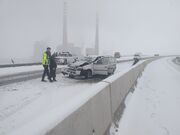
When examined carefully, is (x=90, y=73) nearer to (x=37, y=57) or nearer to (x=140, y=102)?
(x=140, y=102)

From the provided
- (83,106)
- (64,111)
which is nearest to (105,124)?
(83,106)

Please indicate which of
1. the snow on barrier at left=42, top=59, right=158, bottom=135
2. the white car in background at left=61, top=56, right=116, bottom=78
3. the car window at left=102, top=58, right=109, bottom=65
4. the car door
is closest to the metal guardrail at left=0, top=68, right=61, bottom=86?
the white car in background at left=61, top=56, right=116, bottom=78

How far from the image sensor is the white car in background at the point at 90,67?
15547 millimetres

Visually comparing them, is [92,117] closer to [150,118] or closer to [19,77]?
[150,118]

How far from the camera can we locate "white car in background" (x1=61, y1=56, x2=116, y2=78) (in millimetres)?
15547

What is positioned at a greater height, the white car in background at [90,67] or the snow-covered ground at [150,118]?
the white car in background at [90,67]

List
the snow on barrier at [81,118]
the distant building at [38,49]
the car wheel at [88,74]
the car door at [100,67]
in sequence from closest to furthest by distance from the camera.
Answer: the snow on barrier at [81,118] → the car wheel at [88,74] → the car door at [100,67] → the distant building at [38,49]

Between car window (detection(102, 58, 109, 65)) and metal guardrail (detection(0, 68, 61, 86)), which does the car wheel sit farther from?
metal guardrail (detection(0, 68, 61, 86))

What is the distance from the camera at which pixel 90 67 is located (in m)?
15.9

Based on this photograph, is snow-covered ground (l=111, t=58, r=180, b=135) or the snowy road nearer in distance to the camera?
snow-covered ground (l=111, t=58, r=180, b=135)

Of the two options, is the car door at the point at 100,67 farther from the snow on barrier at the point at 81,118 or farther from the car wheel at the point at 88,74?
the snow on barrier at the point at 81,118

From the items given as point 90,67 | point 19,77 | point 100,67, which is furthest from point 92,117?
point 100,67

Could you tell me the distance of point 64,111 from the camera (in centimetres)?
292

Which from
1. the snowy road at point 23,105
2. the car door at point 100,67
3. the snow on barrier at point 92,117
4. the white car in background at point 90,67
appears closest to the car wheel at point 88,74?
the white car in background at point 90,67
